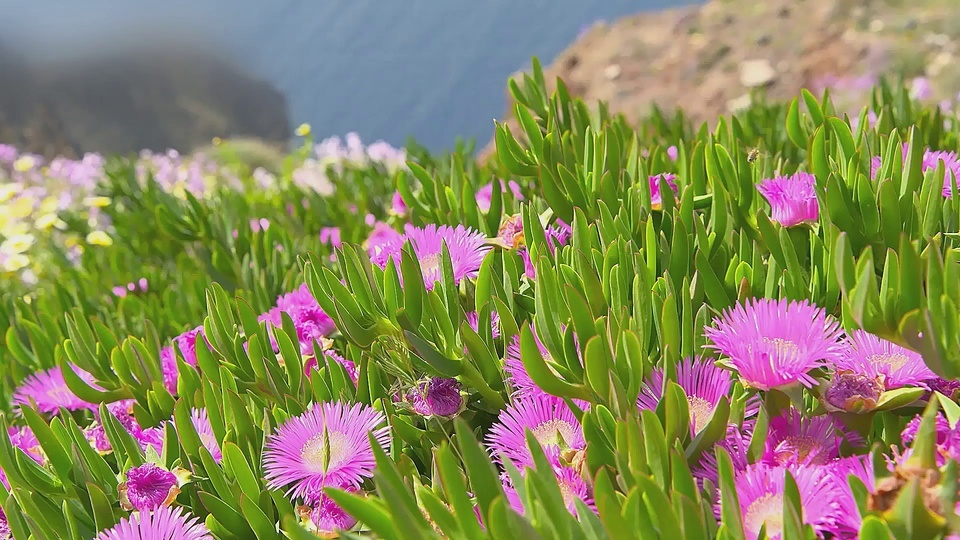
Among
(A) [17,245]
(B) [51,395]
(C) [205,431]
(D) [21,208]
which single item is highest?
(C) [205,431]

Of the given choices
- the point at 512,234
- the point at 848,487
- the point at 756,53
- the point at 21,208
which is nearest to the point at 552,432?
the point at 848,487

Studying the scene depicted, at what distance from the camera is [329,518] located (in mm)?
588

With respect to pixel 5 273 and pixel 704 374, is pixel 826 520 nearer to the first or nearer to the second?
pixel 704 374

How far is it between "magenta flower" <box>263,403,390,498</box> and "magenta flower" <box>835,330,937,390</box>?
360 millimetres

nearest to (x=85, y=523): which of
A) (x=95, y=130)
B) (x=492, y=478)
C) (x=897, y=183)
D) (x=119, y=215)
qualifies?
(x=492, y=478)

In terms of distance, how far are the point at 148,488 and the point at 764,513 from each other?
18.7 inches

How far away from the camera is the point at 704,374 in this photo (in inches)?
22.9

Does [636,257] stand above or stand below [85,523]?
above

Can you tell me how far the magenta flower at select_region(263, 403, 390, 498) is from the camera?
597 millimetres

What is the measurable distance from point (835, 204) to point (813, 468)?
31 cm

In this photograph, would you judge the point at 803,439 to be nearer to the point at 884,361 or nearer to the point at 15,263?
the point at 884,361

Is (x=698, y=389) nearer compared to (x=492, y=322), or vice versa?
(x=698, y=389)

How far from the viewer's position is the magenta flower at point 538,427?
1.89 ft

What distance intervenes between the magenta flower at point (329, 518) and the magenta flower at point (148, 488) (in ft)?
0.42
